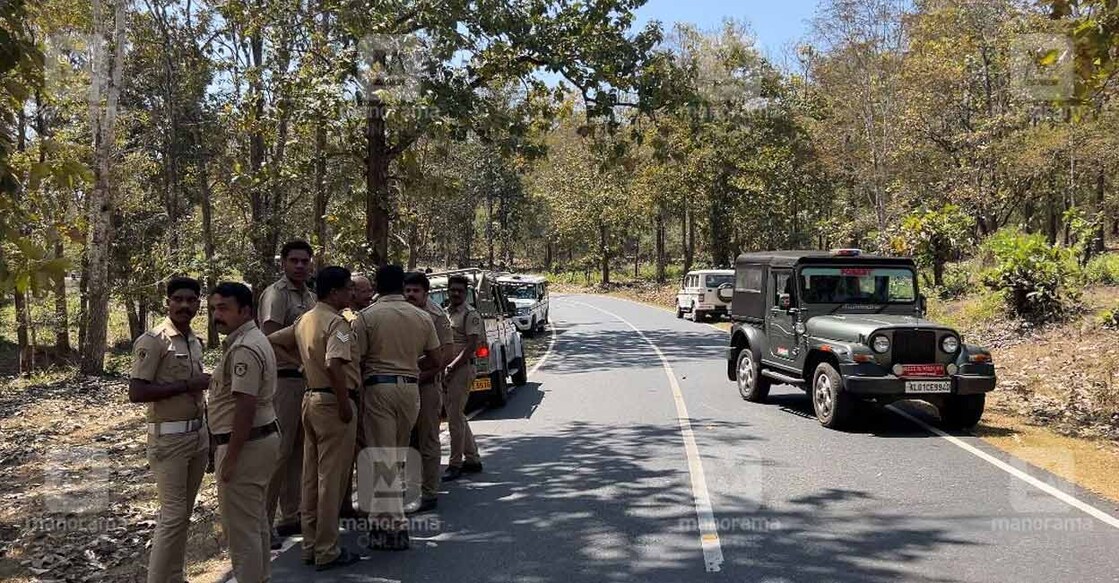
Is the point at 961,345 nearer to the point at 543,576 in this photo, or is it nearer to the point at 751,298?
the point at 751,298

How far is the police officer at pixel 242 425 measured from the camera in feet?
14.6

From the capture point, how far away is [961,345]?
9.51m

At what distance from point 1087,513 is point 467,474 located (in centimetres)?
520

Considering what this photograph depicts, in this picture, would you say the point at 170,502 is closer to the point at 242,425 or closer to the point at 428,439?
the point at 242,425

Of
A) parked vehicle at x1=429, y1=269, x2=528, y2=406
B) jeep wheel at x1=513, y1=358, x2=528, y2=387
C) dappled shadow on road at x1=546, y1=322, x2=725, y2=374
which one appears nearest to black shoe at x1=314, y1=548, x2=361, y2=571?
parked vehicle at x1=429, y1=269, x2=528, y2=406

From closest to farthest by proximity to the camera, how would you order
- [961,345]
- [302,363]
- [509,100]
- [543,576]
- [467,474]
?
[543,576] < [302,363] < [467,474] < [961,345] < [509,100]

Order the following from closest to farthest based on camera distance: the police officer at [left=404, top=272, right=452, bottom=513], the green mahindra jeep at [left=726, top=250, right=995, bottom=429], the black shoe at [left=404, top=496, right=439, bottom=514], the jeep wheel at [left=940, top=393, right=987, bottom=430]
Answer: the black shoe at [left=404, top=496, right=439, bottom=514] → the police officer at [left=404, top=272, right=452, bottom=513] → the green mahindra jeep at [left=726, top=250, right=995, bottom=429] → the jeep wheel at [left=940, top=393, right=987, bottom=430]

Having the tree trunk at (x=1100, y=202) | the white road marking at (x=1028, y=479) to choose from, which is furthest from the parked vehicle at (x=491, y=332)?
the tree trunk at (x=1100, y=202)

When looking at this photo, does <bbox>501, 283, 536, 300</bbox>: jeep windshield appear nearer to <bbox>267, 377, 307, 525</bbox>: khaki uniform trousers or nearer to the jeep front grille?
the jeep front grille

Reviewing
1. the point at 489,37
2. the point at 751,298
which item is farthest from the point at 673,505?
the point at 489,37

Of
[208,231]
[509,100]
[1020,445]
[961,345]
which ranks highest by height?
[509,100]

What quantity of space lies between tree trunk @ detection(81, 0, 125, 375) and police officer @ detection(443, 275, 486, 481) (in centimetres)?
907

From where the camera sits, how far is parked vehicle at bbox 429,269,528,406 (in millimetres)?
11594

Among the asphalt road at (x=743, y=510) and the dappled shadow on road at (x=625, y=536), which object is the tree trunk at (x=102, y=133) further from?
the dappled shadow on road at (x=625, y=536)
